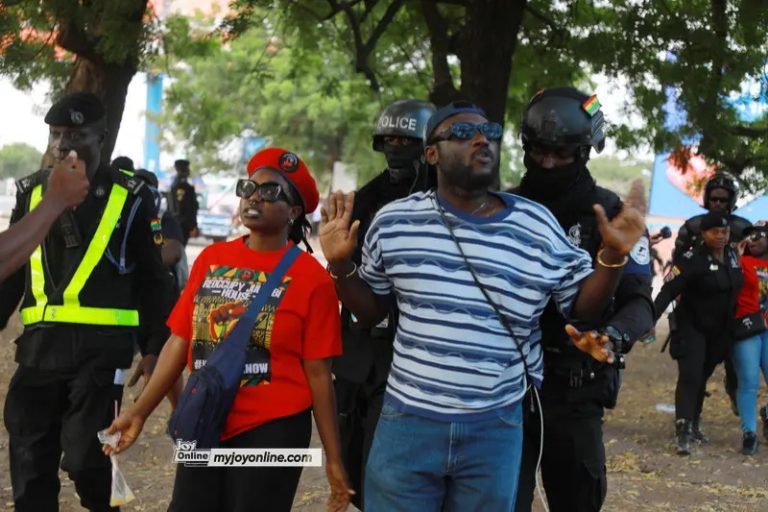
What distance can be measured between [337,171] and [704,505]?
27857 mm

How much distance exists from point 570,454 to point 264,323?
1.23m

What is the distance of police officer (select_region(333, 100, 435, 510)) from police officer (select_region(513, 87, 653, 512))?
473 mm

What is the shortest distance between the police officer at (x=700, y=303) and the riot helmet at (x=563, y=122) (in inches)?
186

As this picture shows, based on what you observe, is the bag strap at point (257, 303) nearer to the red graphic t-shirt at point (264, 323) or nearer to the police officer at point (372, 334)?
the red graphic t-shirt at point (264, 323)

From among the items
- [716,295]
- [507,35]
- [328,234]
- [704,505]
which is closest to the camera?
[328,234]

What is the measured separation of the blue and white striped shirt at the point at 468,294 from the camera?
135 inches

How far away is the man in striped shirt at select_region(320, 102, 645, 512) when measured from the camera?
3.45 meters

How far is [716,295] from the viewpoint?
8.77 m

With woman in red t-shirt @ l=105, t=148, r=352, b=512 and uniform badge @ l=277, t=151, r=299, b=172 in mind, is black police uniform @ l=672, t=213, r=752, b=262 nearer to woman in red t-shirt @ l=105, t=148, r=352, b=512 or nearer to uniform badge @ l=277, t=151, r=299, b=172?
uniform badge @ l=277, t=151, r=299, b=172

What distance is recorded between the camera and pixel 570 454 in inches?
162

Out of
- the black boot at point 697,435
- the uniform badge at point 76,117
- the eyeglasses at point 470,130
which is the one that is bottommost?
the black boot at point 697,435

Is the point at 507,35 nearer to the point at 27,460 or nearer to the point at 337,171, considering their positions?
the point at 27,460

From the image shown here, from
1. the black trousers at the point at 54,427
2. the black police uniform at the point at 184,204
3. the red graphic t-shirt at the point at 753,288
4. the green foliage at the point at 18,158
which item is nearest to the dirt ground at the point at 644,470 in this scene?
the red graphic t-shirt at the point at 753,288

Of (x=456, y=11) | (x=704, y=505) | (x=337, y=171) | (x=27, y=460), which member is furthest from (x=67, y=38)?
(x=337, y=171)
